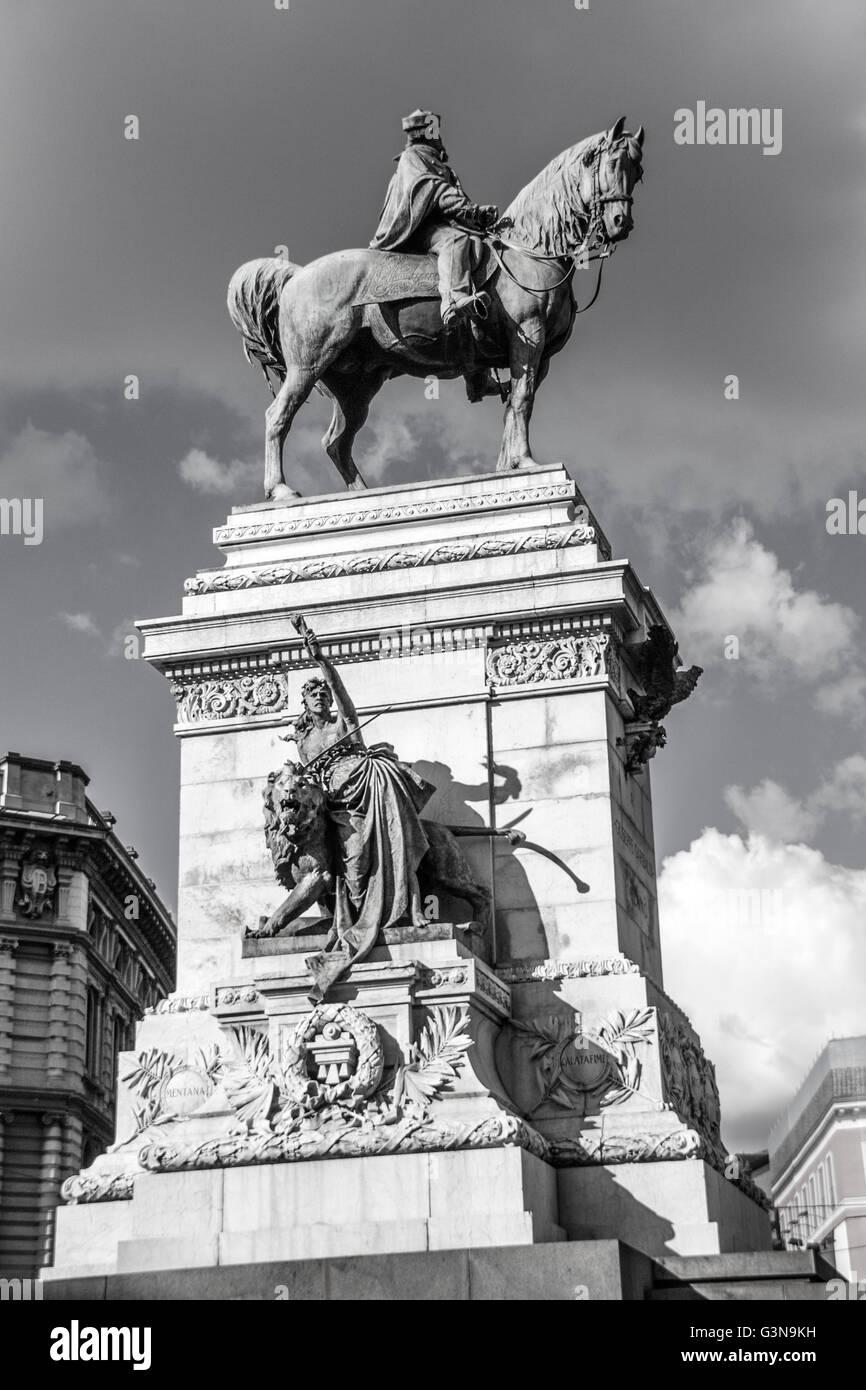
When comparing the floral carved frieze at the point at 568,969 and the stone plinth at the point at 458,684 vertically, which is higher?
the stone plinth at the point at 458,684

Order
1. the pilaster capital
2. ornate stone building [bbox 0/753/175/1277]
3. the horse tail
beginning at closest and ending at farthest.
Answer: the horse tail
ornate stone building [bbox 0/753/175/1277]
the pilaster capital

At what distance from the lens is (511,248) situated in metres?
27.0

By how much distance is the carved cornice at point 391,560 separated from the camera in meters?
24.9

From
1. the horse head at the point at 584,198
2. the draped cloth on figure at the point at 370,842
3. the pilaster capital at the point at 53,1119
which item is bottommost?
the draped cloth on figure at the point at 370,842

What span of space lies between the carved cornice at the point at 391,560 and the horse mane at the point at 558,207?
430 cm

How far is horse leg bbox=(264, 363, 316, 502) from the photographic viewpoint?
1070 inches

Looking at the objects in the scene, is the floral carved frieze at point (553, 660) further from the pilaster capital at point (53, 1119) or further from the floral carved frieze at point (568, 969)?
the pilaster capital at point (53, 1119)

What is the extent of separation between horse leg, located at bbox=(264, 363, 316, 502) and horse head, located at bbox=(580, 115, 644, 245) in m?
4.39

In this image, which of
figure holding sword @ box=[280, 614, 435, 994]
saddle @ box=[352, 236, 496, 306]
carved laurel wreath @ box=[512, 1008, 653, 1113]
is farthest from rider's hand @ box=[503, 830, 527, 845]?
saddle @ box=[352, 236, 496, 306]

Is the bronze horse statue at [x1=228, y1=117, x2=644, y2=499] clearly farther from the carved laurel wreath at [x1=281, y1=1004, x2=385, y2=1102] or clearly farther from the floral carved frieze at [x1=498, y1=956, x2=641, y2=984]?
the carved laurel wreath at [x1=281, y1=1004, x2=385, y2=1102]

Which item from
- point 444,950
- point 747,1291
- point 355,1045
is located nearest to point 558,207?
point 444,950

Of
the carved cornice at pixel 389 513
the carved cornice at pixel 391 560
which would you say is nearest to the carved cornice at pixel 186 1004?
the carved cornice at pixel 391 560

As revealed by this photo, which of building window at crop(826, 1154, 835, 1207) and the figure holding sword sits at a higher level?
building window at crop(826, 1154, 835, 1207)
